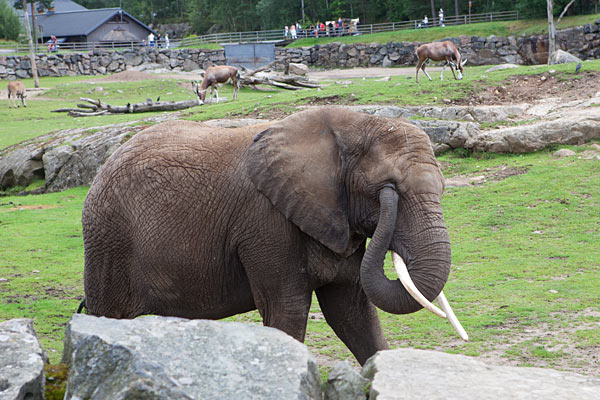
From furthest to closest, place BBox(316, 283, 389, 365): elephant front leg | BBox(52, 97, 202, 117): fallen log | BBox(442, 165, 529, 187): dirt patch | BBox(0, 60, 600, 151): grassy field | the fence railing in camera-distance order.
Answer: the fence railing, BBox(52, 97, 202, 117): fallen log, BBox(0, 60, 600, 151): grassy field, BBox(442, 165, 529, 187): dirt patch, BBox(316, 283, 389, 365): elephant front leg

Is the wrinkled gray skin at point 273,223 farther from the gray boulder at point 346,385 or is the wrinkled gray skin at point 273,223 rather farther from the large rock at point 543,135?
the large rock at point 543,135

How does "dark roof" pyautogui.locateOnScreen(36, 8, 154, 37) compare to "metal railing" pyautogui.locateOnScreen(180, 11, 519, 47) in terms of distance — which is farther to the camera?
"dark roof" pyautogui.locateOnScreen(36, 8, 154, 37)

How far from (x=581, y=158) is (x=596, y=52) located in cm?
3065

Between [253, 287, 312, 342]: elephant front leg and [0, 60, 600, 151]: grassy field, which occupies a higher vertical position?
[0, 60, 600, 151]: grassy field

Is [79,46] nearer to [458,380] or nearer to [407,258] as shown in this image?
[407,258]

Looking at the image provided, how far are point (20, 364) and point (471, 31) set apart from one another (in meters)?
47.8

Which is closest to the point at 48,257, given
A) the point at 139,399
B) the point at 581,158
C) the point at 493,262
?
the point at 493,262

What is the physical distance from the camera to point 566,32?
43.1 meters

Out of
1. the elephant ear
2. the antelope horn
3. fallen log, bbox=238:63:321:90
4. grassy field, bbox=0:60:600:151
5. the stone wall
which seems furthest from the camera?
the stone wall

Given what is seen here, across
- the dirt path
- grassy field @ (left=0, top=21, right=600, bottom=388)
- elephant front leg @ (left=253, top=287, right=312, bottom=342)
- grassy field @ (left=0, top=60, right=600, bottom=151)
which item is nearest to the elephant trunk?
elephant front leg @ (left=253, top=287, right=312, bottom=342)

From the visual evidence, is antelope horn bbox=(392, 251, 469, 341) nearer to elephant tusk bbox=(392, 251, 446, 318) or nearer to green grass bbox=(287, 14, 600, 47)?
elephant tusk bbox=(392, 251, 446, 318)

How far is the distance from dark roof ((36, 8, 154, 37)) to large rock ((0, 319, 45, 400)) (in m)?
64.9

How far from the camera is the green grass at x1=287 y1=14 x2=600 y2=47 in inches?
1759

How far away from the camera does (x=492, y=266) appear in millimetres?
9461
